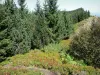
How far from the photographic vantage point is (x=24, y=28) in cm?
3434

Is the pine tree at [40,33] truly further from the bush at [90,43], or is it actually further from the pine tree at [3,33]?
the bush at [90,43]

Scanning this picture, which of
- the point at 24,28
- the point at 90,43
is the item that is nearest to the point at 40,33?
the point at 24,28

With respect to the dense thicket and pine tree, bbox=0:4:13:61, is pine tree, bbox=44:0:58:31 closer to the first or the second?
the dense thicket

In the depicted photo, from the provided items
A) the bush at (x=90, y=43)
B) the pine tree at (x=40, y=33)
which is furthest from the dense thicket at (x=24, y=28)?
the bush at (x=90, y=43)

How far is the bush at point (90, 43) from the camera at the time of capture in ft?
83.2

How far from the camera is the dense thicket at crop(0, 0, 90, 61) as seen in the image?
27.9m

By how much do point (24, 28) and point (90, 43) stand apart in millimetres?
13168

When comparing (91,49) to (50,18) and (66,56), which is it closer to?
(66,56)

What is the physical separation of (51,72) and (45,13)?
76.4 feet

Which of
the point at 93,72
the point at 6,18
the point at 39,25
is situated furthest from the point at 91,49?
the point at 39,25

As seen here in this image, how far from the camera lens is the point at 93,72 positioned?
18.5 metres

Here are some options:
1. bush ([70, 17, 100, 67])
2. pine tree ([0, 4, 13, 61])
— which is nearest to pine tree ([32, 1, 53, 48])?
pine tree ([0, 4, 13, 61])

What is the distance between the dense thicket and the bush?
962 cm

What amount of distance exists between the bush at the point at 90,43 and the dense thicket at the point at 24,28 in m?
A: 9.62
